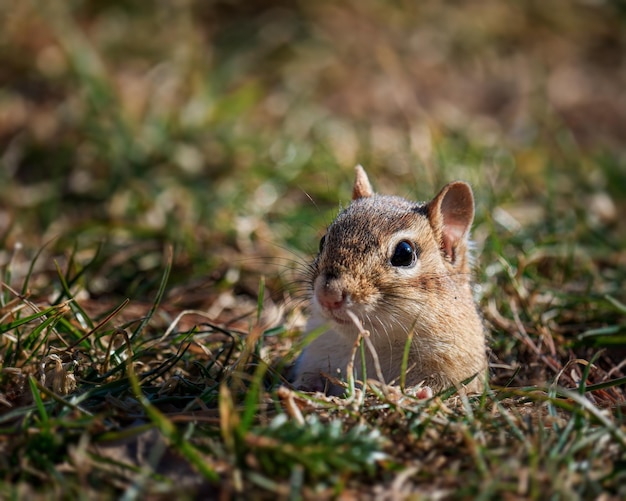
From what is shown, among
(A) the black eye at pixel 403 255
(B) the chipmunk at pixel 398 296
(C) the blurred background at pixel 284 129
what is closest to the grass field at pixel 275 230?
(C) the blurred background at pixel 284 129

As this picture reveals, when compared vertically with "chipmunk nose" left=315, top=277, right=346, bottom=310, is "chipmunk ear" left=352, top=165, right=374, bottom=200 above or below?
above

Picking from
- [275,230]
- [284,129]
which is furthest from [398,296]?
[284,129]

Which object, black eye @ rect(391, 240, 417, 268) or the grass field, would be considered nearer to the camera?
the grass field

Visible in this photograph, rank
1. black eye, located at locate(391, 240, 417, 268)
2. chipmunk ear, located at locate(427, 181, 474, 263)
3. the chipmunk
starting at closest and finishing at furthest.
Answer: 1. the chipmunk
2. black eye, located at locate(391, 240, 417, 268)
3. chipmunk ear, located at locate(427, 181, 474, 263)

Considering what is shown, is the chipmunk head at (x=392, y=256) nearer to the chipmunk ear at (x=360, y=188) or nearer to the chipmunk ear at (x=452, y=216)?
the chipmunk ear at (x=452, y=216)

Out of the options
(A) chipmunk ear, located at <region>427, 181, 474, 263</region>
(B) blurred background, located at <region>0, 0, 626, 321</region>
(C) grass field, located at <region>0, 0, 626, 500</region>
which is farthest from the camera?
(B) blurred background, located at <region>0, 0, 626, 321</region>

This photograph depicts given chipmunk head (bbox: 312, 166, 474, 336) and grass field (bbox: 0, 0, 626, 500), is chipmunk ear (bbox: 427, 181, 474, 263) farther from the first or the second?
grass field (bbox: 0, 0, 626, 500)

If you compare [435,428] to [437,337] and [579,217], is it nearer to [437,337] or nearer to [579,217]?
[437,337]

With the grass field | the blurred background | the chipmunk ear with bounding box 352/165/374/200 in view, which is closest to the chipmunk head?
the chipmunk ear with bounding box 352/165/374/200
